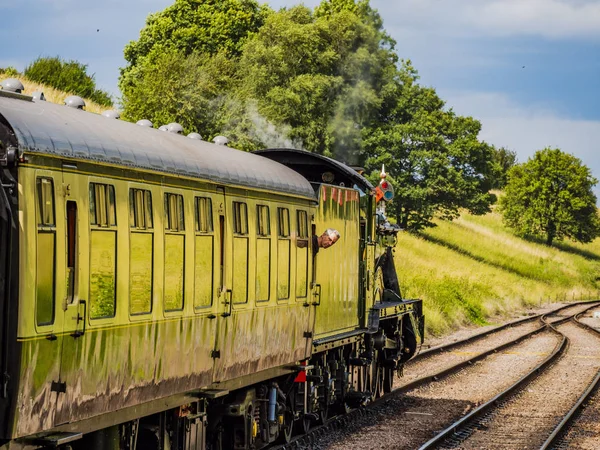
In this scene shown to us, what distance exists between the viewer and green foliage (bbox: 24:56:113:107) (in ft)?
136

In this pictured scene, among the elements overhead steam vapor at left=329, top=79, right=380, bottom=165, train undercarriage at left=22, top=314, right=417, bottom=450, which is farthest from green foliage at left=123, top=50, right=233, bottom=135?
train undercarriage at left=22, top=314, right=417, bottom=450

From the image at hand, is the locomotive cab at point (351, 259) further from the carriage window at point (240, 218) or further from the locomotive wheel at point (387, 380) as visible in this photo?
the carriage window at point (240, 218)

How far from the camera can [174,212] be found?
344 inches

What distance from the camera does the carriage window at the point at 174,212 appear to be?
28.2 feet

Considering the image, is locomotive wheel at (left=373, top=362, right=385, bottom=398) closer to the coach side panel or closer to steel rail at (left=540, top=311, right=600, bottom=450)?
the coach side panel

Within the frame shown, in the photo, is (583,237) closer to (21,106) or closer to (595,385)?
(595,385)

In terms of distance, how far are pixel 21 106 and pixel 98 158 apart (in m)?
0.66

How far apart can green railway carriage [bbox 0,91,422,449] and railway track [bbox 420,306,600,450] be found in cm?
214

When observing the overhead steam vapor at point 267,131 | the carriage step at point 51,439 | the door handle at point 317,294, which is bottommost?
the carriage step at point 51,439

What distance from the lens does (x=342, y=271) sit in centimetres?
1462

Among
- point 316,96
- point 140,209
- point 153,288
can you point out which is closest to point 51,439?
point 153,288

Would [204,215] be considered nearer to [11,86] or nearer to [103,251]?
[103,251]

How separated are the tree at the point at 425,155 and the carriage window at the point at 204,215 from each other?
45794 mm

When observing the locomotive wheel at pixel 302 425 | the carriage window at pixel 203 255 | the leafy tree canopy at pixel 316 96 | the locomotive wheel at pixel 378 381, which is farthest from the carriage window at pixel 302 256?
the leafy tree canopy at pixel 316 96
